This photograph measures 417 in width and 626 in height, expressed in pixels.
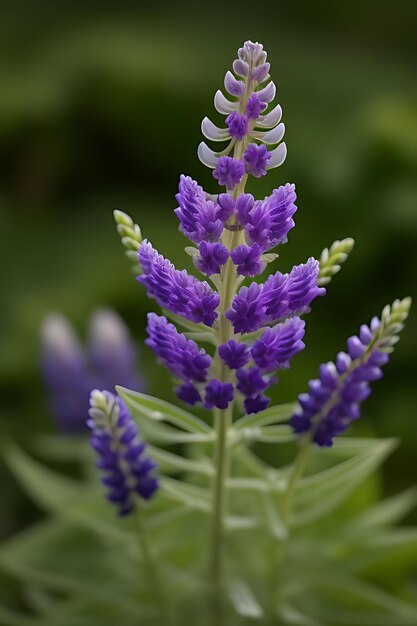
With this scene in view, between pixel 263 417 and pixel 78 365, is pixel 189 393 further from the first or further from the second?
pixel 78 365

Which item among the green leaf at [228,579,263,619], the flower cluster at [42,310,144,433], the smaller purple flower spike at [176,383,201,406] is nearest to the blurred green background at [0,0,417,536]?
the flower cluster at [42,310,144,433]

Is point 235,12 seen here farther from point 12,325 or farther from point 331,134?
point 12,325

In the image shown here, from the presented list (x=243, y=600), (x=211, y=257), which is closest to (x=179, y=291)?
(x=211, y=257)

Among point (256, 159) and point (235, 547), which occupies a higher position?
point (256, 159)

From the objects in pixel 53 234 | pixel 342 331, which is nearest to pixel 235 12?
pixel 53 234

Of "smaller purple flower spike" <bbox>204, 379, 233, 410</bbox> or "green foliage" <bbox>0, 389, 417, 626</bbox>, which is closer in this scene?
"smaller purple flower spike" <bbox>204, 379, 233, 410</bbox>

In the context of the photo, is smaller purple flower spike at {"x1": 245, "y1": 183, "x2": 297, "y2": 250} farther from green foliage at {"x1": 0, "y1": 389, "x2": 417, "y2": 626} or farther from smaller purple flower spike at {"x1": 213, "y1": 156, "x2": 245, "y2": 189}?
green foliage at {"x1": 0, "y1": 389, "x2": 417, "y2": 626}
